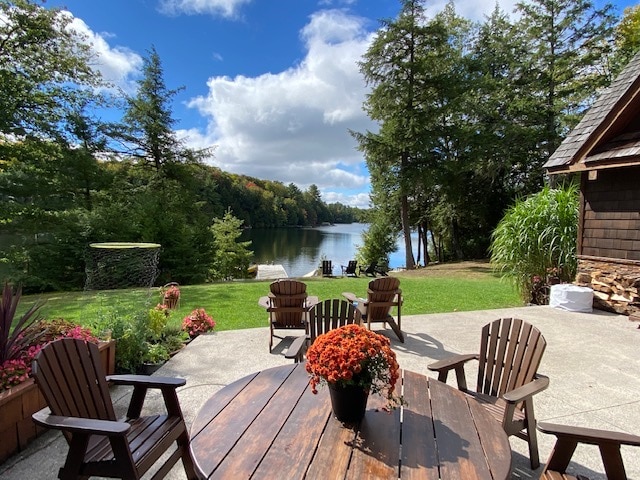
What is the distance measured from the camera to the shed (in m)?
5.44

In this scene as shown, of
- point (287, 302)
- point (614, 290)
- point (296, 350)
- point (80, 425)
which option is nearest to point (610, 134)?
point (614, 290)

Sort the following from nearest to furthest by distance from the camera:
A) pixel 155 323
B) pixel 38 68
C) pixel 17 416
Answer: pixel 17 416 < pixel 155 323 < pixel 38 68

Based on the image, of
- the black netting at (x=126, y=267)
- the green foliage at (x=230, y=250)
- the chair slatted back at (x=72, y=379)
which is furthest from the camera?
the green foliage at (x=230, y=250)

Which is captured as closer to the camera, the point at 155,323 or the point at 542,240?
the point at 155,323

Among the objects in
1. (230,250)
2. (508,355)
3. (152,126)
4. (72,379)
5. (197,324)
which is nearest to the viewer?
(72,379)

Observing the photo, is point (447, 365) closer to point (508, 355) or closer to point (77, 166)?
point (508, 355)

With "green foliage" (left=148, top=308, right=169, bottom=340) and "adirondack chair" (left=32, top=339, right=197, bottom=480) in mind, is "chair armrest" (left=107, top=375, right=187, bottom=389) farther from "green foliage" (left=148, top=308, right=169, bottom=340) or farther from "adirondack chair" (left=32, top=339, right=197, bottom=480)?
"green foliage" (left=148, top=308, right=169, bottom=340)

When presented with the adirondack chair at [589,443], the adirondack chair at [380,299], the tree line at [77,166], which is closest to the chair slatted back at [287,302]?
the adirondack chair at [380,299]

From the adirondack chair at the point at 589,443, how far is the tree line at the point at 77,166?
12.8 m

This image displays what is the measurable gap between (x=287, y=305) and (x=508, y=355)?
2.52m

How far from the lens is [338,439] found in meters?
1.42

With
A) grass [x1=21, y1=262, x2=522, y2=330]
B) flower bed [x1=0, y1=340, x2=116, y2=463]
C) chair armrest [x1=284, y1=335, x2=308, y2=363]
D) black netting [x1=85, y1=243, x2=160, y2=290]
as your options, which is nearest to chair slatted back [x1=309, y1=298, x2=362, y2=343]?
chair armrest [x1=284, y1=335, x2=308, y2=363]

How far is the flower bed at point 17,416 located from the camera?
2053 millimetres

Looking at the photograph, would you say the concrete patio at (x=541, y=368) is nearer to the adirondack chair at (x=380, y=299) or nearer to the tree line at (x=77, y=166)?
the adirondack chair at (x=380, y=299)
